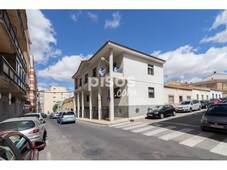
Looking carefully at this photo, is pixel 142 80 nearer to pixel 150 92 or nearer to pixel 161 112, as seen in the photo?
pixel 150 92

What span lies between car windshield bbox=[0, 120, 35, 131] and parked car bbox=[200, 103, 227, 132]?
351 inches

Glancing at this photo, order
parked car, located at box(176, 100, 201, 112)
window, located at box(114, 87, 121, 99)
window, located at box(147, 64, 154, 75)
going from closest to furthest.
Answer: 1. window, located at box(114, 87, 121, 99)
2. parked car, located at box(176, 100, 201, 112)
3. window, located at box(147, 64, 154, 75)

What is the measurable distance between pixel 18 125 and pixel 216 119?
9535 millimetres

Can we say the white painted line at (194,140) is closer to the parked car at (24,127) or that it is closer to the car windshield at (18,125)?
the parked car at (24,127)

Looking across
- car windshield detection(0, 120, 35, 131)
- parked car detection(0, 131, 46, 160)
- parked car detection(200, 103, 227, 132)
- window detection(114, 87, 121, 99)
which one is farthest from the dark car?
parked car detection(0, 131, 46, 160)

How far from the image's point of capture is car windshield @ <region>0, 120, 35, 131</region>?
6056 millimetres

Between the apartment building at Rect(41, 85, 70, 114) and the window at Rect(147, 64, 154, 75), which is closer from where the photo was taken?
the window at Rect(147, 64, 154, 75)

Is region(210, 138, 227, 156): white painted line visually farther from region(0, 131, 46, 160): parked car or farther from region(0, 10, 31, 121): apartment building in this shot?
region(0, 10, 31, 121): apartment building

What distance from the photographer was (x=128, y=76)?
60.7 ft

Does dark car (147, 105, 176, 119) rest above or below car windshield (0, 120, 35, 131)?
below

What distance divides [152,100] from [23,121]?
663 inches

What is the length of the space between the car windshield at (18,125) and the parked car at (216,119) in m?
8.93
